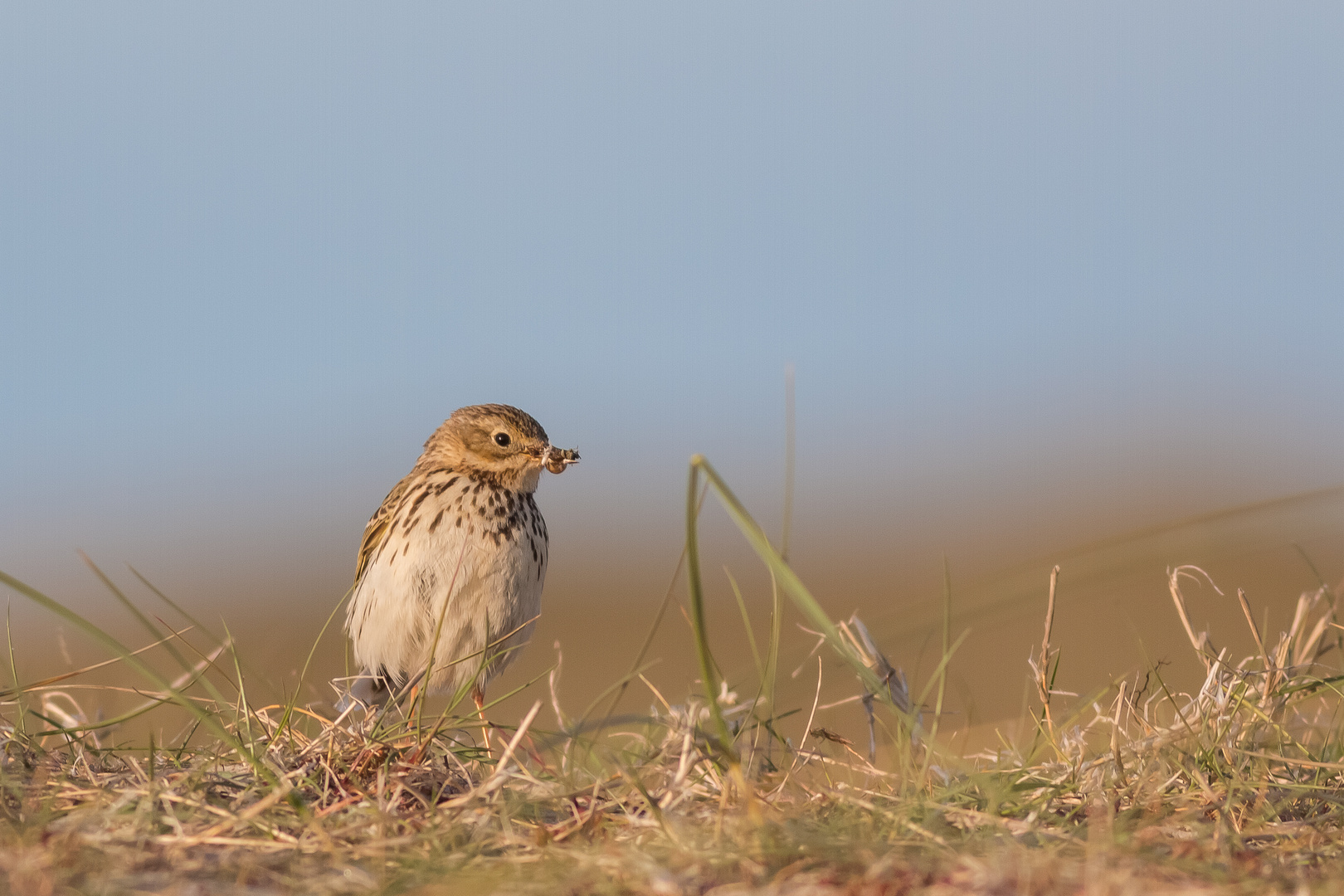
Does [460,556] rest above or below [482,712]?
above

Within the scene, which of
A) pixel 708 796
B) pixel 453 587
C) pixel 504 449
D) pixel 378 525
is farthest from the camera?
pixel 378 525

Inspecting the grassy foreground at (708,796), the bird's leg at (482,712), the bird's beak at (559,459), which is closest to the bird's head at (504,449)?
the bird's beak at (559,459)

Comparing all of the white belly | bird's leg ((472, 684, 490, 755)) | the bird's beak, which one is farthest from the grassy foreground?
the bird's beak

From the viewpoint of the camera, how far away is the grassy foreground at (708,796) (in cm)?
309

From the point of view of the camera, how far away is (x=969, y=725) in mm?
4660

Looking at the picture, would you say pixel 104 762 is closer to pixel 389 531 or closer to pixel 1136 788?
pixel 389 531

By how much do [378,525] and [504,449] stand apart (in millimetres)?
831

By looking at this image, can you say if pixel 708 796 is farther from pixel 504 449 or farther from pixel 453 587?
pixel 504 449

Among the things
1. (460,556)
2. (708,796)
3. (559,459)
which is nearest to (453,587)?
(460,556)

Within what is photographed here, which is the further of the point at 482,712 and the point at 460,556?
the point at 460,556

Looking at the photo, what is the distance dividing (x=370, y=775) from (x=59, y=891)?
1.24 m

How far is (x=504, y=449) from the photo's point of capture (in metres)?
6.44

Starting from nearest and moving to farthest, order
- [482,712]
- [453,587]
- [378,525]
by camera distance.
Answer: [482,712], [453,587], [378,525]

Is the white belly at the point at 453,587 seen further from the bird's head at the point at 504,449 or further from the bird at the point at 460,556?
the bird's head at the point at 504,449
